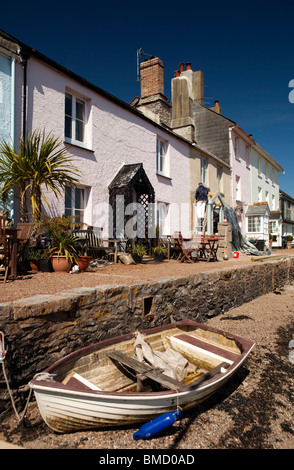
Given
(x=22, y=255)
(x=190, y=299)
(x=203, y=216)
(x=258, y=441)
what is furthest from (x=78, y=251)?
(x=203, y=216)

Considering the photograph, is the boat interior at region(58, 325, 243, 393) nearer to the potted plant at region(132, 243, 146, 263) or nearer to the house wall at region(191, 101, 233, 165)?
the potted plant at region(132, 243, 146, 263)

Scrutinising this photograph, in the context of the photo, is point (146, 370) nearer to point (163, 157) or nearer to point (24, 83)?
point (24, 83)

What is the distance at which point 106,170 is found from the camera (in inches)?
403

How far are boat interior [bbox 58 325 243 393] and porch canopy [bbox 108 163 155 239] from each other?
17.8 ft

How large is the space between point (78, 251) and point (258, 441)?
5.23m

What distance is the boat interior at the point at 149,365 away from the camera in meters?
3.46

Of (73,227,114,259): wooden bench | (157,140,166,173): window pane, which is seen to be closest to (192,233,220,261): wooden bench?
(157,140,166,173): window pane

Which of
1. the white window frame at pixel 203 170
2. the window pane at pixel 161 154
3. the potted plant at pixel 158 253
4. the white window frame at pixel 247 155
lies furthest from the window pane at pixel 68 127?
the white window frame at pixel 247 155

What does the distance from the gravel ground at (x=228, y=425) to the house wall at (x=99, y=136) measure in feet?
19.0

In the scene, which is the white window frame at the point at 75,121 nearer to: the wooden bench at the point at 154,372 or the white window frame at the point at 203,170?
the wooden bench at the point at 154,372

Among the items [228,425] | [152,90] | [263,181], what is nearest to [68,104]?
[152,90]

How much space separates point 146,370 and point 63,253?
3.89 m

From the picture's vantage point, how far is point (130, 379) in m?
3.93
